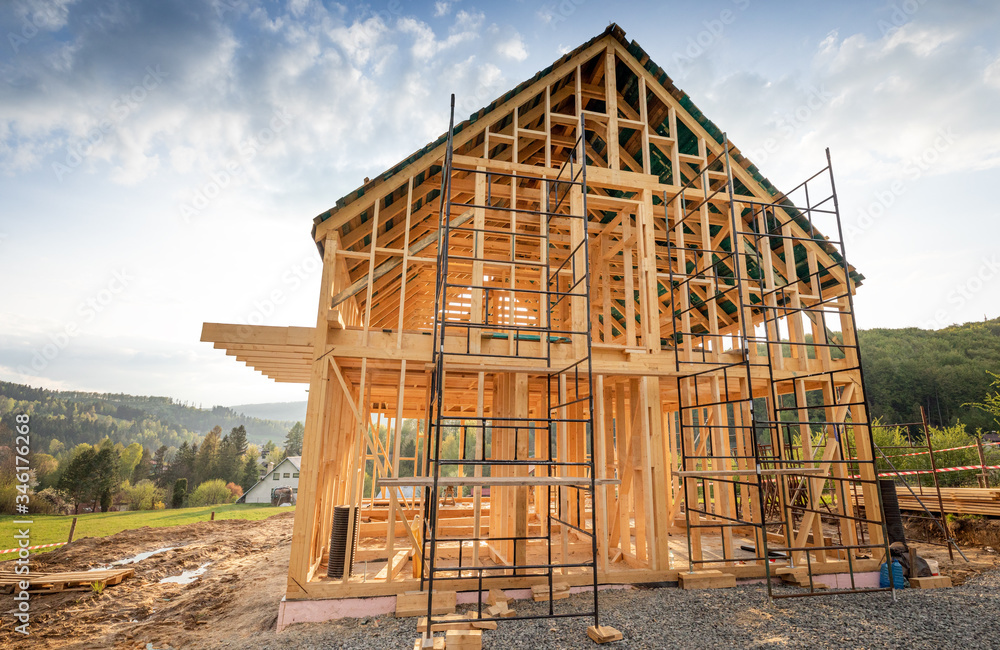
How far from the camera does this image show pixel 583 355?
7863 millimetres

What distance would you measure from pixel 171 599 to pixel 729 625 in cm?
1061

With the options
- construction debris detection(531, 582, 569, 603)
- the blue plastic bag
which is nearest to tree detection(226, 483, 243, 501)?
construction debris detection(531, 582, 569, 603)

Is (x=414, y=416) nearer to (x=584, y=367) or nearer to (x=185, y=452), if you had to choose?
(x=584, y=367)

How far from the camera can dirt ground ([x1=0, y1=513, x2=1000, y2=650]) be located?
279 inches

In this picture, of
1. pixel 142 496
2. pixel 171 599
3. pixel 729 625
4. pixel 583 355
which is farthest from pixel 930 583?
pixel 142 496

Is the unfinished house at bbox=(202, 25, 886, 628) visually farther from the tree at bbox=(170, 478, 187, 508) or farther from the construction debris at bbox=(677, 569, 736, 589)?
the tree at bbox=(170, 478, 187, 508)

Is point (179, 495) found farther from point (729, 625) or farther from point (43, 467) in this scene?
point (729, 625)

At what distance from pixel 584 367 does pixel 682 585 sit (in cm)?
372

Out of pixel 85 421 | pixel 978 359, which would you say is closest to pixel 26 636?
pixel 978 359

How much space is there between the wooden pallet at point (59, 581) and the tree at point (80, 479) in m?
34.5

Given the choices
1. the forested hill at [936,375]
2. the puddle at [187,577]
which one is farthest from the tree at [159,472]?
the forested hill at [936,375]

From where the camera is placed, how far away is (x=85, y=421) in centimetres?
9819

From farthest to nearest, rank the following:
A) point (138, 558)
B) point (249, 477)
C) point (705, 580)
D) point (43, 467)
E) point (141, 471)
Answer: point (249, 477) → point (141, 471) → point (43, 467) → point (138, 558) → point (705, 580)

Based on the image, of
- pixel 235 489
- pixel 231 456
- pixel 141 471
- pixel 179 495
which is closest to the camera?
pixel 179 495
